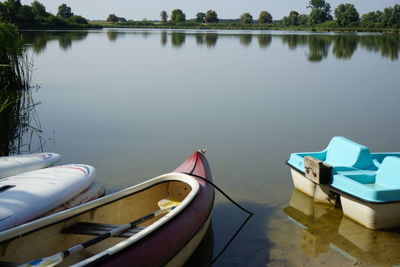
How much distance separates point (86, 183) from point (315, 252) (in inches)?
107

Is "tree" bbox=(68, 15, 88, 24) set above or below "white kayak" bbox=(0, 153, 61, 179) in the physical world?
above

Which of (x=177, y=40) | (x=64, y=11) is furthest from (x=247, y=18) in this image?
(x=177, y=40)

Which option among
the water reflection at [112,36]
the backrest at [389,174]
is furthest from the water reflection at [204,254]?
the water reflection at [112,36]

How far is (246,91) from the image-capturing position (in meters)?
14.7

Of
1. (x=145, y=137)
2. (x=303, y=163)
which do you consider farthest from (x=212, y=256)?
(x=145, y=137)

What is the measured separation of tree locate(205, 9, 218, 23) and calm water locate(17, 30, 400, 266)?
111631 millimetres

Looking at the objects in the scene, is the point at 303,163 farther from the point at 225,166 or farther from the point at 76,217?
the point at 76,217

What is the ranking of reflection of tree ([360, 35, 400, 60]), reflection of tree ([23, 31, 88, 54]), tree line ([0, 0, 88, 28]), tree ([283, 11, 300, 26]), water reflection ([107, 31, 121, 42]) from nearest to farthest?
reflection of tree ([23, 31, 88, 54])
reflection of tree ([360, 35, 400, 60])
water reflection ([107, 31, 121, 42])
tree line ([0, 0, 88, 28])
tree ([283, 11, 300, 26])

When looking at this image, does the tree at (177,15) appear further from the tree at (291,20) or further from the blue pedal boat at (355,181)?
the blue pedal boat at (355,181)

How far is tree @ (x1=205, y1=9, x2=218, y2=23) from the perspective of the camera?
12888 cm

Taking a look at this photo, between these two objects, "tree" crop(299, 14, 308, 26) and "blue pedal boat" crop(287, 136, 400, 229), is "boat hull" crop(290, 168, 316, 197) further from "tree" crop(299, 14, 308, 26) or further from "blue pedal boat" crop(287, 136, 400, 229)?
"tree" crop(299, 14, 308, 26)

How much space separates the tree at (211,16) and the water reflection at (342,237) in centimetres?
12691

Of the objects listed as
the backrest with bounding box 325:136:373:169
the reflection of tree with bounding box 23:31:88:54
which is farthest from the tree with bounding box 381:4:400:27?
the backrest with bounding box 325:136:373:169

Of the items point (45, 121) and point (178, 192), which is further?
point (45, 121)
